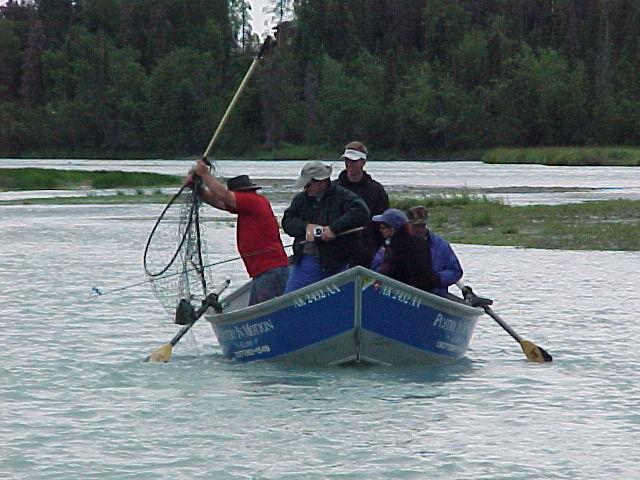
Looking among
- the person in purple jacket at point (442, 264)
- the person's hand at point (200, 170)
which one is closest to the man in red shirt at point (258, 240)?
the person's hand at point (200, 170)

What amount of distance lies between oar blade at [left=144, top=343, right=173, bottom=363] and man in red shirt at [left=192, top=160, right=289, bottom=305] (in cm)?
97

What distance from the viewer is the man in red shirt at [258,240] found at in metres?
12.9

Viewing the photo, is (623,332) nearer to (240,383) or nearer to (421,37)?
(240,383)

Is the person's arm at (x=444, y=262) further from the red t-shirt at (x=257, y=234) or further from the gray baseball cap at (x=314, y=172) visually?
the gray baseball cap at (x=314, y=172)

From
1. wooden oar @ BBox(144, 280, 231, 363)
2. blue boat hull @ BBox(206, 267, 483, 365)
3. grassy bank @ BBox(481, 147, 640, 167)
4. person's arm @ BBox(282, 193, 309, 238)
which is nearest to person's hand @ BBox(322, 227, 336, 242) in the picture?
person's arm @ BBox(282, 193, 309, 238)

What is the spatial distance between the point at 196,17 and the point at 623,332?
133 meters

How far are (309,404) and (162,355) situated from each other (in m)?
2.48

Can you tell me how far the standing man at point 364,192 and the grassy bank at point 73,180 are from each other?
44128 millimetres

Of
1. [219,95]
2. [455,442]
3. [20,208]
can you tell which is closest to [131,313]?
[455,442]

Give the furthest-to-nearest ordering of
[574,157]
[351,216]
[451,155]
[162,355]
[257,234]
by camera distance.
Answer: [451,155]
[574,157]
[162,355]
[257,234]
[351,216]

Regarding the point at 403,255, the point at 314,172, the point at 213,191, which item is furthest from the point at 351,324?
the point at 213,191

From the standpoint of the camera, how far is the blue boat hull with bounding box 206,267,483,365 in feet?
39.7

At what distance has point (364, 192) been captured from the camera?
503 inches

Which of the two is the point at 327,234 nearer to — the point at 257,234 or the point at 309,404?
the point at 257,234
